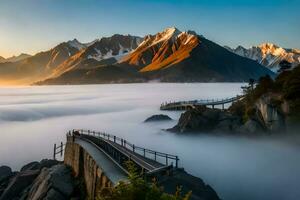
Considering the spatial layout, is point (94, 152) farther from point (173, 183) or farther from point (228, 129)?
point (228, 129)

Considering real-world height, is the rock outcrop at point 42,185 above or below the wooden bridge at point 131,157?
below

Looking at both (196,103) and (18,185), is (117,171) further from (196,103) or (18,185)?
(196,103)

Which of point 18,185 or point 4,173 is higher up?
point 18,185

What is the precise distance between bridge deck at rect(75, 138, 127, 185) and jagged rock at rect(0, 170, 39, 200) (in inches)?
310

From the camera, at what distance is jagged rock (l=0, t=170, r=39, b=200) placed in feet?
121

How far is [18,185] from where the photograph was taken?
38.6 metres

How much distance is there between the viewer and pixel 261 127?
Answer: 6016 cm

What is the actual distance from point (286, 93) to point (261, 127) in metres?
8.18

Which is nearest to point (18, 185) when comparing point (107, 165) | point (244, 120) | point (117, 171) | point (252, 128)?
point (107, 165)

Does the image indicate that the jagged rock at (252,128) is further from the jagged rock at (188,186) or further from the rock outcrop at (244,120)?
the jagged rock at (188,186)

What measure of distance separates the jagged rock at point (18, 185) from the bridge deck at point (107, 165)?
7874mm

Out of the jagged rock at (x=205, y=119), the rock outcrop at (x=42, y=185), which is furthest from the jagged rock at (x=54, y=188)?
the jagged rock at (x=205, y=119)

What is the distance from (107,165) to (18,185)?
51.0 feet

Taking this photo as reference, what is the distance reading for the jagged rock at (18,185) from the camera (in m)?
36.8
